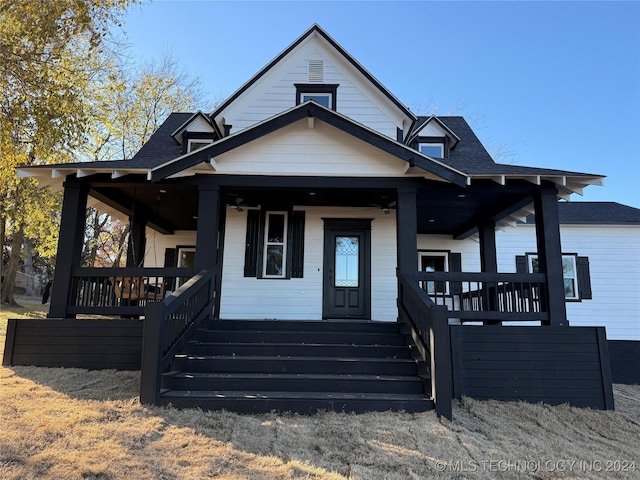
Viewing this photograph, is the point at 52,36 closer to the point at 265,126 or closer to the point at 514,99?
the point at 265,126

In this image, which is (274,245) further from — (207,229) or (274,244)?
(207,229)

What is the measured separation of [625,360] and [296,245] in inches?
362

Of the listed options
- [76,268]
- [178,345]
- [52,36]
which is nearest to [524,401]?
[178,345]

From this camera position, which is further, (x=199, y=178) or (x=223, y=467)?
(x=199, y=178)

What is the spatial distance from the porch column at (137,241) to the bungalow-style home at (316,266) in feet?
0.13

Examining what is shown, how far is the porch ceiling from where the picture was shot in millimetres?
7227

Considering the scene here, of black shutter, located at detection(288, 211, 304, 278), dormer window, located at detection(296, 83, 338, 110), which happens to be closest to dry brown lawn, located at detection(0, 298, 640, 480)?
black shutter, located at detection(288, 211, 304, 278)

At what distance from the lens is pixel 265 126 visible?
6785 mm

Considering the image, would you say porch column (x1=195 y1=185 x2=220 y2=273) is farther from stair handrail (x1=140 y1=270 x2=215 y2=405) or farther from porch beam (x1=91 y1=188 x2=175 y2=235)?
porch beam (x1=91 y1=188 x2=175 y2=235)

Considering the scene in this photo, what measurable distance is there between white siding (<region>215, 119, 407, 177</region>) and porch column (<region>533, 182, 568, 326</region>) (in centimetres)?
255

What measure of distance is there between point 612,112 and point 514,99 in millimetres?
3645

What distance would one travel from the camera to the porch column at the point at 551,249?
658cm

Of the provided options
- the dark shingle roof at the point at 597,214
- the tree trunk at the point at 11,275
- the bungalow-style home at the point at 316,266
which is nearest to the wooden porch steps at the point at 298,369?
the bungalow-style home at the point at 316,266

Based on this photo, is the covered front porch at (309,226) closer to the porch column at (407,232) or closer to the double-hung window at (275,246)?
the porch column at (407,232)
